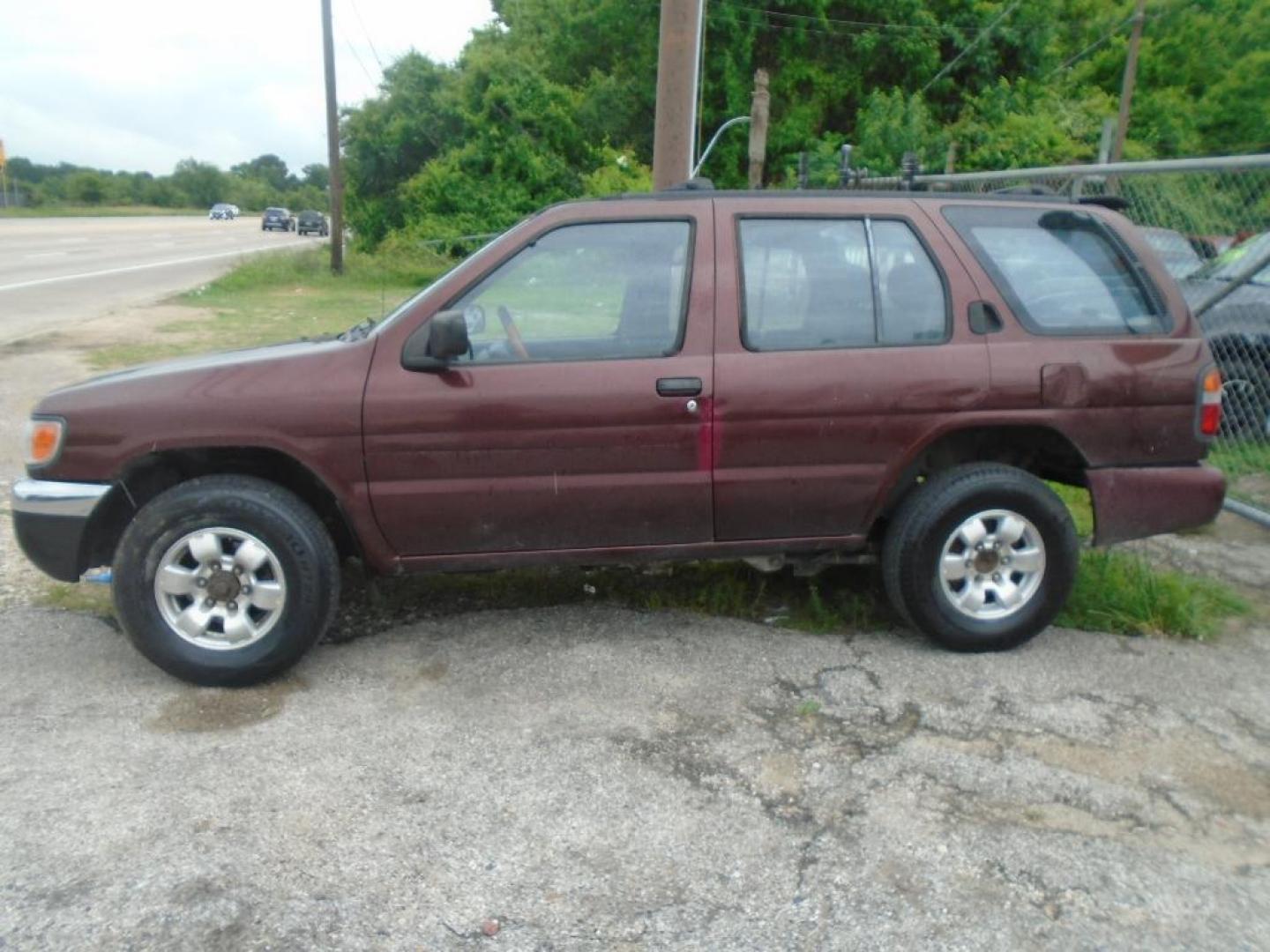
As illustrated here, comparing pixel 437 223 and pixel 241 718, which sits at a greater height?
pixel 437 223

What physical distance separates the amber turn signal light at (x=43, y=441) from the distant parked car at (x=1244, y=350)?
6.83 metres

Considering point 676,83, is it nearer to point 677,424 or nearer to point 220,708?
point 677,424

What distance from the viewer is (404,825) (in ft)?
11.3

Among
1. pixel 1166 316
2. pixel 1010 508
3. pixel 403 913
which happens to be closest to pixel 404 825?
pixel 403 913

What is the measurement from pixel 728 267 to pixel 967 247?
1005 millimetres

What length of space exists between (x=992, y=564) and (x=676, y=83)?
5.50 meters

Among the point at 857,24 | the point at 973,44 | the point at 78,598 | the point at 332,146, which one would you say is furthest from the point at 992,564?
the point at 857,24

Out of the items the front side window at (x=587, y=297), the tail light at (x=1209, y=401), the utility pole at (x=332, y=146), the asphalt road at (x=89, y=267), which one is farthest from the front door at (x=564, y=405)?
the utility pole at (x=332, y=146)

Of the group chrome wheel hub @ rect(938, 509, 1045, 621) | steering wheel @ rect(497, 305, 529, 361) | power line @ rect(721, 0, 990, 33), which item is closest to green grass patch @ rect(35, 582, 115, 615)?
steering wheel @ rect(497, 305, 529, 361)

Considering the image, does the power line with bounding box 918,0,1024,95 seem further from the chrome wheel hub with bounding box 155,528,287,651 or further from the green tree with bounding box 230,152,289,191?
the green tree with bounding box 230,152,289,191

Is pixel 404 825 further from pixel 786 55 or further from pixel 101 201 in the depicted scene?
pixel 101 201

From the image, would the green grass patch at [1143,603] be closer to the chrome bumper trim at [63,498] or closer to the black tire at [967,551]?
the black tire at [967,551]

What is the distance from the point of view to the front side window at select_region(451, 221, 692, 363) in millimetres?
4395

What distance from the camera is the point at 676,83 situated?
888 centimetres
